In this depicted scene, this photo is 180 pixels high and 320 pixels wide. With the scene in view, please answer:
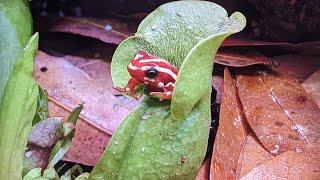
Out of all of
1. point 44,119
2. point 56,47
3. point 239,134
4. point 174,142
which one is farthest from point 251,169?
point 56,47

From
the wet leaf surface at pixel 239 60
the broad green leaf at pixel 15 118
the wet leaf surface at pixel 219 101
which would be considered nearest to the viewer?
the broad green leaf at pixel 15 118

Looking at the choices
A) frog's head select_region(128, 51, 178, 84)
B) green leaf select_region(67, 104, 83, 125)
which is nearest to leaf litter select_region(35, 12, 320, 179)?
green leaf select_region(67, 104, 83, 125)

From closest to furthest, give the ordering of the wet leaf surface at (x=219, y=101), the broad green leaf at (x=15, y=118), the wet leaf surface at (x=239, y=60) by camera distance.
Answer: the broad green leaf at (x=15, y=118) < the wet leaf surface at (x=219, y=101) < the wet leaf surface at (x=239, y=60)

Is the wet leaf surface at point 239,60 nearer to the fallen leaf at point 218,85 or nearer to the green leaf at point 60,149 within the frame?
the fallen leaf at point 218,85

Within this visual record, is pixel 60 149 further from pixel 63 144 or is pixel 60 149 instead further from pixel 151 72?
pixel 151 72

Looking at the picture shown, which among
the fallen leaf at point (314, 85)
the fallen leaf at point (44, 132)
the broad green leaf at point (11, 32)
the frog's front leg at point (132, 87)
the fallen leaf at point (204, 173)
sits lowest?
the fallen leaf at point (204, 173)

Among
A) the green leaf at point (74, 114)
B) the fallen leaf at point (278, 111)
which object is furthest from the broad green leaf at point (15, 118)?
the fallen leaf at point (278, 111)

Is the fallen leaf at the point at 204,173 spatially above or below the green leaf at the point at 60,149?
below

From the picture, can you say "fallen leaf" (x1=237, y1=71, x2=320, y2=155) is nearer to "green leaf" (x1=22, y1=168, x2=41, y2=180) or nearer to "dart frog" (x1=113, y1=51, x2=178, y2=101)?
"dart frog" (x1=113, y1=51, x2=178, y2=101)
